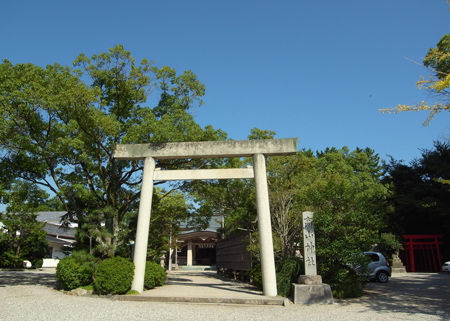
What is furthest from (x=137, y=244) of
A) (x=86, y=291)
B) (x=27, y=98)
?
(x=27, y=98)

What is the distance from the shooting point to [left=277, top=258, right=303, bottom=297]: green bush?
10.1 m

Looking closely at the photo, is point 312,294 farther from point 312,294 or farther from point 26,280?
point 26,280

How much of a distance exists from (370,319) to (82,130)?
10.9 metres

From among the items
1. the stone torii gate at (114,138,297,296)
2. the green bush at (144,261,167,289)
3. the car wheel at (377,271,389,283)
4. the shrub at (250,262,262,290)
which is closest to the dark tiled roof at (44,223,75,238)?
the green bush at (144,261,167,289)

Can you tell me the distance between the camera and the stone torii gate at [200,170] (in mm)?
10398

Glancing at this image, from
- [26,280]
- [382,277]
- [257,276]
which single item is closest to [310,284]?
[257,276]

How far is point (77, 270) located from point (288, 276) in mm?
7013

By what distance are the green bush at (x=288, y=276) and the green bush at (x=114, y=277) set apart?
15.2ft

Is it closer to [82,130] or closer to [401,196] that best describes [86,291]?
[82,130]

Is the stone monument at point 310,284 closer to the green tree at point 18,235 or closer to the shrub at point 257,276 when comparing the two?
the shrub at point 257,276

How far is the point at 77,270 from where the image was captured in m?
11.1

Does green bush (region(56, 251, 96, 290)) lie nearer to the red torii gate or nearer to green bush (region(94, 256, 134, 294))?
green bush (region(94, 256, 134, 294))

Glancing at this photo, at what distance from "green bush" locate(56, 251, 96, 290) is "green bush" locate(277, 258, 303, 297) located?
20.5 ft

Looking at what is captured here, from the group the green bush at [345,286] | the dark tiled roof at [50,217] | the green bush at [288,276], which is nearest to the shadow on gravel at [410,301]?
the green bush at [345,286]
